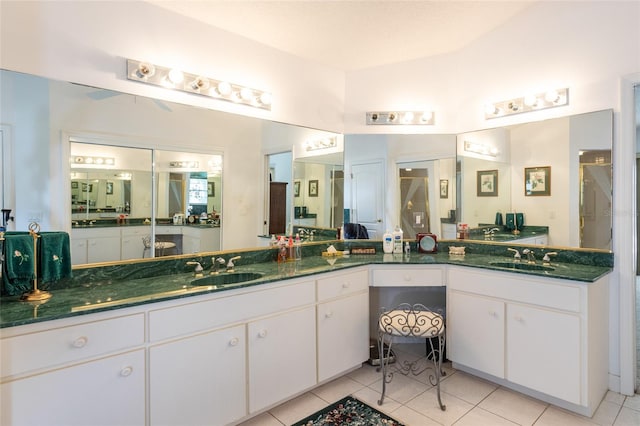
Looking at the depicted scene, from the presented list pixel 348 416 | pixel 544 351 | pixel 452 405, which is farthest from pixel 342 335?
pixel 544 351

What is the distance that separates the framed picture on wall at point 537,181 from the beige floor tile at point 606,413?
1393 millimetres

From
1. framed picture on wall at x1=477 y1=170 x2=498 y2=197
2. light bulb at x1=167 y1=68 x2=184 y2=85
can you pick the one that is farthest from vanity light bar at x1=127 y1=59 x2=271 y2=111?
framed picture on wall at x1=477 y1=170 x2=498 y2=197

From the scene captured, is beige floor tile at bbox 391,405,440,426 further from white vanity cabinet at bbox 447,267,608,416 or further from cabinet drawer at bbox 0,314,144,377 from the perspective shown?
cabinet drawer at bbox 0,314,144,377

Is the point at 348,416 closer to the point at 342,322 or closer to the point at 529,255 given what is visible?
the point at 342,322

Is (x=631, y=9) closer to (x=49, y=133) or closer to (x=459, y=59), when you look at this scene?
(x=459, y=59)

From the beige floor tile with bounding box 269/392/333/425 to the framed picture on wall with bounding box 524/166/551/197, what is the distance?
7.06 ft

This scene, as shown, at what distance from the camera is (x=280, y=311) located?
2037mm

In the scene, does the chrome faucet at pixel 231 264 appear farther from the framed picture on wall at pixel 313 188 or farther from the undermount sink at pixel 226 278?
the framed picture on wall at pixel 313 188

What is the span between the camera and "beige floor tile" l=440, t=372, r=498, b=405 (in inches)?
88.6

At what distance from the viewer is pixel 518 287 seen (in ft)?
7.10

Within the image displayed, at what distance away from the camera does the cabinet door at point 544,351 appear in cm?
197

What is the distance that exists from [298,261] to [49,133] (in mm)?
1707

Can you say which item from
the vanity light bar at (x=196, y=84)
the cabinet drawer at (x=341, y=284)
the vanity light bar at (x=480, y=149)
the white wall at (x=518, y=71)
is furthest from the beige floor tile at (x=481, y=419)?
the vanity light bar at (x=196, y=84)

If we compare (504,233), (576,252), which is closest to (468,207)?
(504,233)
